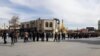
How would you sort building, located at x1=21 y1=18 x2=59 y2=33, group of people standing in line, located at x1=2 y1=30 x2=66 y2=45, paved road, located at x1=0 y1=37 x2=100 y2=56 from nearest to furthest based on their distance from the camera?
paved road, located at x1=0 y1=37 x2=100 y2=56, group of people standing in line, located at x1=2 y1=30 x2=66 y2=45, building, located at x1=21 y1=18 x2=59 y2=33

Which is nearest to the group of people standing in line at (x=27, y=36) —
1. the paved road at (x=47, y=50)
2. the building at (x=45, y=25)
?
the paved road at (x=47, y=50)

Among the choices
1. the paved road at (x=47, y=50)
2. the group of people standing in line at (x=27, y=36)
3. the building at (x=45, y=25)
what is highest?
the building at (x=45, y=25)

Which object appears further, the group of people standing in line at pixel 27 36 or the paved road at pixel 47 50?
the group of people standing in line at pixel 27 36

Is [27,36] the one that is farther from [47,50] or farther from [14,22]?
[14,22]

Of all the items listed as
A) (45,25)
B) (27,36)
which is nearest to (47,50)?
(27,36)

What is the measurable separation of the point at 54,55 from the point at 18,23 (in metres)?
124

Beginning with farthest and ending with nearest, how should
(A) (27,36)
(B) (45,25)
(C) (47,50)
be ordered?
(B) (45,25)
(A) (27,36)
(C) (47,50)

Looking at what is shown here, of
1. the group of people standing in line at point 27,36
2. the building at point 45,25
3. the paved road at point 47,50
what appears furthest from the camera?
the building at point 45,25

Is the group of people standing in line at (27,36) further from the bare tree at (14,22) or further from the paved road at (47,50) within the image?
the bare tree at (14,22)

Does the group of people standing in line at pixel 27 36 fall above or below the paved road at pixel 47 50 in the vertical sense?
above

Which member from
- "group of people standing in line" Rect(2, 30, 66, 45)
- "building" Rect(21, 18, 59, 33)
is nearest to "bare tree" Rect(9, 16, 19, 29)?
"building" Rect(21, 18, 59, 33)

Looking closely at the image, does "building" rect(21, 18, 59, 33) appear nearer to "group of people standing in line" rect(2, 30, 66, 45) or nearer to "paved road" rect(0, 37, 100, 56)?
"group of people standing in line" rect(2, 30, 66, 45)

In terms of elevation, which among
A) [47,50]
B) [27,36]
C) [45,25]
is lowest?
[47,50]

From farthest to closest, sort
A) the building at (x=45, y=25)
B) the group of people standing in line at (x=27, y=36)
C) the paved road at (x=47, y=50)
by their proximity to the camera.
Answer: the building at (x=45, y=25) → the group of people standing in line at (x=27, y=36) → the paved road at (x=47, y=50)
